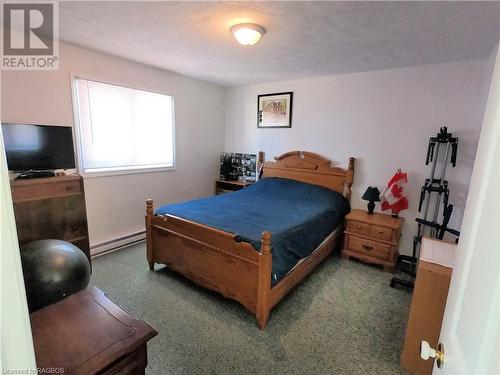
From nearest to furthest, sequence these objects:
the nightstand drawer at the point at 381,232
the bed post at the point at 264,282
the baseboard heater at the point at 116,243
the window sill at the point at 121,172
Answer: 1. the bed post at the point at 264,282
2. the nightstand drawer at the point at 381,232
3. the window sill at the point at 121,172
4. the baseboard heater at the point at 116,243

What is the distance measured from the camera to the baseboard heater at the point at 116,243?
10.2ft

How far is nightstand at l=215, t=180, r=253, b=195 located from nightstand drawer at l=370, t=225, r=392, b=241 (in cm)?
207

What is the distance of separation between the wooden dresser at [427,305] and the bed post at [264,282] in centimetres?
92

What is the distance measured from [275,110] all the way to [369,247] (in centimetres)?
237

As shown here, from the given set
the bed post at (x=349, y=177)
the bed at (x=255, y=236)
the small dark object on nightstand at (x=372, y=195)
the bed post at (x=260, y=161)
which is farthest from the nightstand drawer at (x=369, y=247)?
the bed post at (x=260, y=161)

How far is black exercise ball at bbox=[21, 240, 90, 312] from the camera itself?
1746mm

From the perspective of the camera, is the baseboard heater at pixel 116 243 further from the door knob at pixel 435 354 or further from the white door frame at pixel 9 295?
the door knob at pixel 435 354

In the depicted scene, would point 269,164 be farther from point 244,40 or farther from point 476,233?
point 476,233

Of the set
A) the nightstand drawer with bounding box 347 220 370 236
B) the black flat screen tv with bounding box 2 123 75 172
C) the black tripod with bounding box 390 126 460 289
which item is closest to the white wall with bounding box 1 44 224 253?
the black flat screen tv with bounding box 2 123 75 172

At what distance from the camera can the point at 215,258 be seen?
2.18 m

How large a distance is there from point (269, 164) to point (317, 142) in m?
0.83

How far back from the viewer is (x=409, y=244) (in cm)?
321

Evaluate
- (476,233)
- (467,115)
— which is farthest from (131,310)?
(467,115)

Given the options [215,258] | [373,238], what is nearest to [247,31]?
[215,258]
